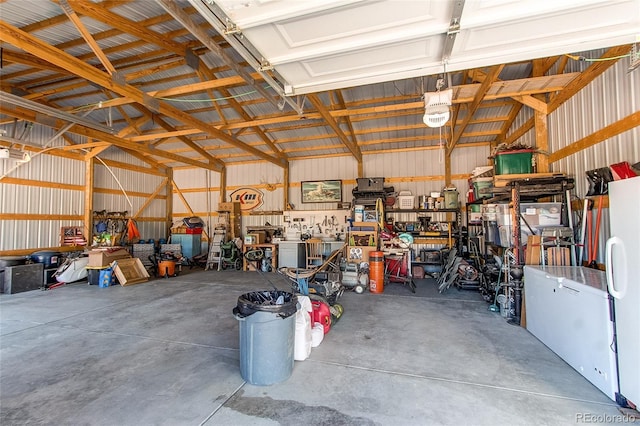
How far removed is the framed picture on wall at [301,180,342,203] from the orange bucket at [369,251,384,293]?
3.57 meters

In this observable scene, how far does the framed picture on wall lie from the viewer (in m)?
8.84

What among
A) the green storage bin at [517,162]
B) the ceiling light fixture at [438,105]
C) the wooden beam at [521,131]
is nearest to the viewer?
the ceiling light fixture at [438,105]

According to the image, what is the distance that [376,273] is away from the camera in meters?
5.36

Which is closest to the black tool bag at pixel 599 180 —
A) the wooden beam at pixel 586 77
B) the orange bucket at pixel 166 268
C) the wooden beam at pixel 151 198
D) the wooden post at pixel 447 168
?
the wooden beam at pixel 586 77

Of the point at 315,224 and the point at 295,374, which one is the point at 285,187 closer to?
the point at 315,224

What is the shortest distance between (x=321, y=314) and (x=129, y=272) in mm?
5586

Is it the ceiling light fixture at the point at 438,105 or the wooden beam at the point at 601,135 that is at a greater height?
the ceiling light fixture at the point at 438,105

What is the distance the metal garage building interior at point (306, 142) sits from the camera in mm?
1768

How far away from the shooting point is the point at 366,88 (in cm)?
582

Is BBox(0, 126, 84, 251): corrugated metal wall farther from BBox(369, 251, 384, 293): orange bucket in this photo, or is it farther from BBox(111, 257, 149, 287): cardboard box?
BBox(369, 251, 384, 293): orange bucket

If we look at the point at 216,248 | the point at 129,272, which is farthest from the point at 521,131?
the point at 129,272

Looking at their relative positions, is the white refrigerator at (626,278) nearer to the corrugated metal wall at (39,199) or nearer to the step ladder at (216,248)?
the step ladder at (216,248)

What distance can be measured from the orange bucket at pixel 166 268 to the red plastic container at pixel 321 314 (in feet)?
18.3

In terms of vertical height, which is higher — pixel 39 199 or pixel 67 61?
pixel 67 61
